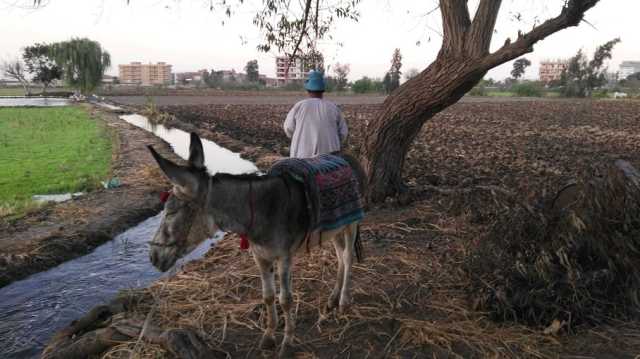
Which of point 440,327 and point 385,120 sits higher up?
point 385,120

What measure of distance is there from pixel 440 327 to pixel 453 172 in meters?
7.92

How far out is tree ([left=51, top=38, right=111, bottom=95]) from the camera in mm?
53781

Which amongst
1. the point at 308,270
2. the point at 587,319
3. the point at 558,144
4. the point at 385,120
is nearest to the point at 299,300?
the point at 308,270

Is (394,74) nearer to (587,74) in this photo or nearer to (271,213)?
(587,74)

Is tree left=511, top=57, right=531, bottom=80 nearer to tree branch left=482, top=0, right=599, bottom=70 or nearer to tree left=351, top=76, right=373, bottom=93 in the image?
tree left=351, top=76, right=373, bottom=93

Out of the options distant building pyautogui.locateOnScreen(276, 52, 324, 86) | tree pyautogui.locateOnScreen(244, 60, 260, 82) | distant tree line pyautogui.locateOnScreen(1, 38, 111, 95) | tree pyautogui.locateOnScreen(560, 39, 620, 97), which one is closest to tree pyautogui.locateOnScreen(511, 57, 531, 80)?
tree pyautogui.locateOnScreen(560, 39, 620, 97)

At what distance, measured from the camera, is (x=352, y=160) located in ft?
16.1

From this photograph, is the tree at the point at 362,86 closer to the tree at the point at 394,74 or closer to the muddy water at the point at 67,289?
the tree at the point at 394,74

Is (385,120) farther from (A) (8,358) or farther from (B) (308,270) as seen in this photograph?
(A) (8,358)

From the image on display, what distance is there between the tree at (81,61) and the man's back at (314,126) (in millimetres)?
57785

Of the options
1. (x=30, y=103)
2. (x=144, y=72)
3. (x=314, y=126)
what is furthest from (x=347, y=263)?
(x=144, y=72)

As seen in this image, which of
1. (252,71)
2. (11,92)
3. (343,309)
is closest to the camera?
(343,309)

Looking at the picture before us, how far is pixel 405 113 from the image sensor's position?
7957 millimetres

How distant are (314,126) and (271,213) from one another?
6.17 ft
